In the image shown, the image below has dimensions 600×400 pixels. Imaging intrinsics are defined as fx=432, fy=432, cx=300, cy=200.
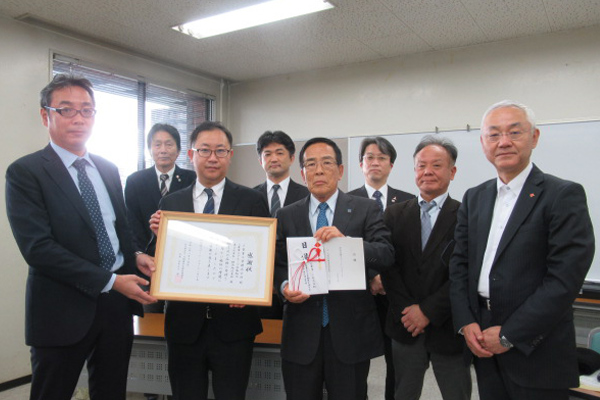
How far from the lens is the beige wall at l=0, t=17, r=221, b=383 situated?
3574 mm

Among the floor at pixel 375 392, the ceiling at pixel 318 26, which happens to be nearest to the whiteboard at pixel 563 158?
the ceiling at pixel 318 26

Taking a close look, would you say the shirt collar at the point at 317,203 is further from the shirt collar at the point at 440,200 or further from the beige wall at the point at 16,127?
the beige wall at the point at 16,127

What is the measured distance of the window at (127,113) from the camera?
4.28 meters

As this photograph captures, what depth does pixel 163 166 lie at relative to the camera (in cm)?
303

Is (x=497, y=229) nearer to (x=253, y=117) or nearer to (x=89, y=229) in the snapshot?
Result: (x=89, y=229)

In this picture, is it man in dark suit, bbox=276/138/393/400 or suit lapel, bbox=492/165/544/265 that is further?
man in dark suit, bbox=276/138/393/400

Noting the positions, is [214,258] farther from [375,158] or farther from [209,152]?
[375,158]

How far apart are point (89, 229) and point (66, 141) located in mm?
369

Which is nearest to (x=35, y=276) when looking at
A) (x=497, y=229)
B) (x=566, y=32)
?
(x=497, y=229)

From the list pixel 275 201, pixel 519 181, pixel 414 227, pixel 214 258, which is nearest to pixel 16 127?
pixel 275 201

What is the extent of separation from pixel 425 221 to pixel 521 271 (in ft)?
2.01

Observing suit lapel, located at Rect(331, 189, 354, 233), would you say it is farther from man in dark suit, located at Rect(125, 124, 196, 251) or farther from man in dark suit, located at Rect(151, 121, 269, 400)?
man in dark suit, located at Rect(125, 124, 196, 251)

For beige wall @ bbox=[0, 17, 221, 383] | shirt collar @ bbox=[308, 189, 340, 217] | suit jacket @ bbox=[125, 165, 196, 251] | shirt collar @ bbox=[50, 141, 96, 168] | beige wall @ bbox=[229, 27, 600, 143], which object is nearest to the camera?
shirt collar @ bbox=[50, 141, 96, 168]

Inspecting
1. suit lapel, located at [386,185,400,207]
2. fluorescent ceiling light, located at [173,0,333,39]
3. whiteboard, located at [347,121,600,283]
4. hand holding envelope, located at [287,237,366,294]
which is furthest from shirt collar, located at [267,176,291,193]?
whiteboard, located at [347,121,600,283]
